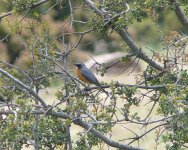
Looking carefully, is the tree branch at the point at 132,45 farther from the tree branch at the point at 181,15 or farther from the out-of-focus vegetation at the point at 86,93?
the tree branch at the point at 181,15

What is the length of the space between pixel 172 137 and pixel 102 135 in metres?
0.72

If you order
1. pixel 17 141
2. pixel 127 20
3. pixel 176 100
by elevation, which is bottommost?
pixel 17 141

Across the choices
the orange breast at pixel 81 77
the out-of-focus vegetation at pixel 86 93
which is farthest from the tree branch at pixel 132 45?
the orange breast at pixel 81 77

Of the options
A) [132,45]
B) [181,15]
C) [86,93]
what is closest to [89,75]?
[132,45]

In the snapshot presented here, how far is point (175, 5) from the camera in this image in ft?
23.6

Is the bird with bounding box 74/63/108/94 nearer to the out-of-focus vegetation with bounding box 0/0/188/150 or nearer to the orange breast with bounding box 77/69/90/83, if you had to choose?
the orange breast with bounding box 77/69/90/83

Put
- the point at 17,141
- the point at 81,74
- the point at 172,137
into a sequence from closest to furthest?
the point at 17,141 < the point at 172,137 < the point at 81,74

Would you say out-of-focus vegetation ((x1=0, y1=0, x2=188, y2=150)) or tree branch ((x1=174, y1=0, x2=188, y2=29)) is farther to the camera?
tree branch ((x1=174, y1=0, x2=188, y2=29))

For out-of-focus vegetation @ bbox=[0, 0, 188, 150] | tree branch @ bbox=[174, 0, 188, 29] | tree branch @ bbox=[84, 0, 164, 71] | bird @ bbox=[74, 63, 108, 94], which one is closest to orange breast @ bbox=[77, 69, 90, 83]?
A: bird @ bbox=[74, 63, 108, 94]

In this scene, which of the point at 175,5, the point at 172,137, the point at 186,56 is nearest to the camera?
the point at 172,137

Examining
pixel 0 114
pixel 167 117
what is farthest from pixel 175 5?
pixel 0 114

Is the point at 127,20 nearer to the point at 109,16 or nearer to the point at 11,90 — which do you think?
the point at 109,16

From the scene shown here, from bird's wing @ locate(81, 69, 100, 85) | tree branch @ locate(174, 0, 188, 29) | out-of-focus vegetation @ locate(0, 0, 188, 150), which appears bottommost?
out-of-focus vegetation @ locate(0, 0, 188, 150)

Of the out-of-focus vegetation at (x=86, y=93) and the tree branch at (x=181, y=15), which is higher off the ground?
the tree branch at (x=181, y=15)
